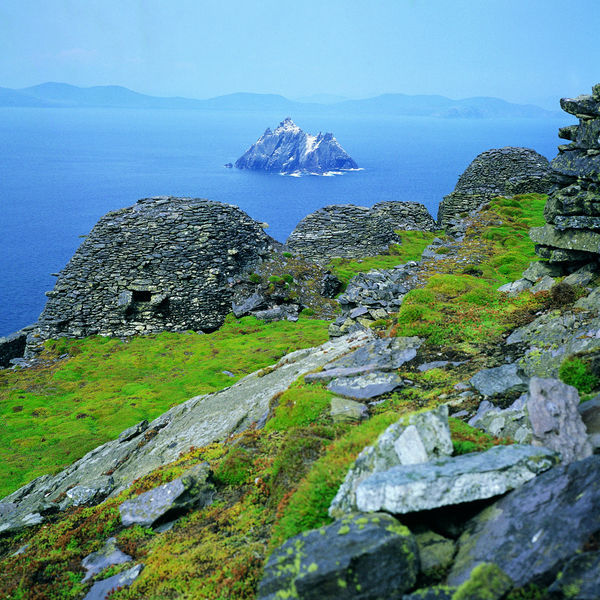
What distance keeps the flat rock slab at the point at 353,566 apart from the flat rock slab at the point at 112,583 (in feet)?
14.6

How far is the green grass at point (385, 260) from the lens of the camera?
4809 centimetres

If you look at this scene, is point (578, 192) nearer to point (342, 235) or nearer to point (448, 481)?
point (448, 481)

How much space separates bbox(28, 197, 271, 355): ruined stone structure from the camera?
38.6 meters

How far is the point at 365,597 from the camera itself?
19.4ft

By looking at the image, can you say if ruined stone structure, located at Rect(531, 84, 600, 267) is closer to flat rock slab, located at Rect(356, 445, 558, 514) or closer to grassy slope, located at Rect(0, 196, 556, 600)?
grassy slope, located at Rect(0, 196, 556, 600)

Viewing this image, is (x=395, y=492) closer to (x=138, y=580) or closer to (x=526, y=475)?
(x=526, y=475)

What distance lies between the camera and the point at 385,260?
2078 inches

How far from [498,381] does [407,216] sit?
57827 millimetres

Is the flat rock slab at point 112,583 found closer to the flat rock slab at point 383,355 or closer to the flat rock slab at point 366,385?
the flat rock slab at point 366,385

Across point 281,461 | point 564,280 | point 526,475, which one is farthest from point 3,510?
point 564,280

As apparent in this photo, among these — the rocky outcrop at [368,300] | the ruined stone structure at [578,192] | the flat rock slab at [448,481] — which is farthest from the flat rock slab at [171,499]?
the ruined stone structure at [578,192]

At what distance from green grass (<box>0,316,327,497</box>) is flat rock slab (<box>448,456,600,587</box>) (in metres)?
19.2

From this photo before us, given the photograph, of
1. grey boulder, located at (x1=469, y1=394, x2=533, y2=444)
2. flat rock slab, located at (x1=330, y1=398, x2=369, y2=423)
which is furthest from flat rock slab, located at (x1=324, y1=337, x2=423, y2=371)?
grey boulder, located at (x1=469, y1=394, x2=533, y2=444)

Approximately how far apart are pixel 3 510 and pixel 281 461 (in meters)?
12.4
